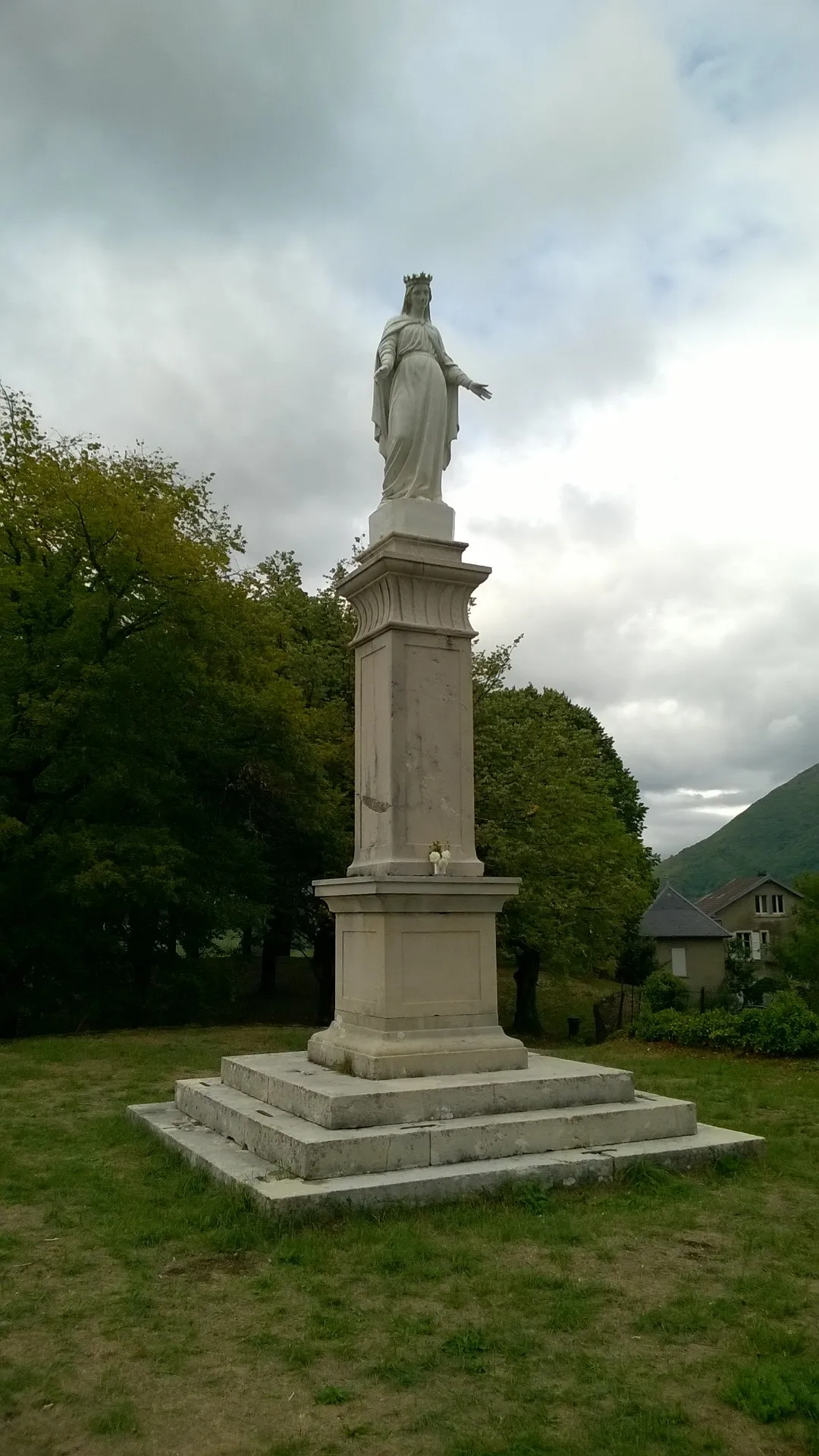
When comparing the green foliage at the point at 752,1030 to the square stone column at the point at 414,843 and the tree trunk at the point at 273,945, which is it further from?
the tree trunk at the point at 273,945

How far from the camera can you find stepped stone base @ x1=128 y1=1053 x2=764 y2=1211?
5.98 metres

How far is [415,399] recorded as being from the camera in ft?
29.4

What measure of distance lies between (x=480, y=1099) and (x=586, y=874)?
53.8 ft

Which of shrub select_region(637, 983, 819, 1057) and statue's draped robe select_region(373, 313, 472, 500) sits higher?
statue's draped robe select_region(373, 313, 472, 500)

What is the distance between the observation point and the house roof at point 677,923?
36.3m

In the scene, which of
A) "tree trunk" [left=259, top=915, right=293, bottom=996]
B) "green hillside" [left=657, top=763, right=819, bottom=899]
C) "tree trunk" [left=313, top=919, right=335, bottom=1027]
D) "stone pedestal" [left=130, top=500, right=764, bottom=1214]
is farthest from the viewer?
"green hillside" [left=657, top=763, right=819, bottom=899]

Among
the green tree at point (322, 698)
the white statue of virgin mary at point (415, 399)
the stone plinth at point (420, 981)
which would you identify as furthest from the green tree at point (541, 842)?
the stone plinth at point (420, 981)

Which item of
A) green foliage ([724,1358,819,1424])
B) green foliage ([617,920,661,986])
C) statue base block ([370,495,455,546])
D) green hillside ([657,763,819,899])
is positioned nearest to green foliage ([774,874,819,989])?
green foliage ([617,920,661,986])

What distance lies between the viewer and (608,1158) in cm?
643

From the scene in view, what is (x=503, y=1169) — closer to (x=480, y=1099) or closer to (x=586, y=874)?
(x=480, y=1099)

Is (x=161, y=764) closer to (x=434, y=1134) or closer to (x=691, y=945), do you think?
(x=434, y=1134)

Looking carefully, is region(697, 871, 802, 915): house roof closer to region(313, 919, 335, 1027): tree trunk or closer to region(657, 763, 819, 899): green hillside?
region(313, 919, 335, 1027): tree trunk

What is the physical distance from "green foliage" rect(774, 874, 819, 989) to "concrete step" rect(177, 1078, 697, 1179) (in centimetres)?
1632

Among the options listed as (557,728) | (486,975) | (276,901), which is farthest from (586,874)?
(486,975)
